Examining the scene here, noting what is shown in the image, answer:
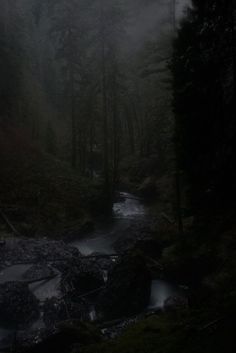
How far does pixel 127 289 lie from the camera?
676 inches

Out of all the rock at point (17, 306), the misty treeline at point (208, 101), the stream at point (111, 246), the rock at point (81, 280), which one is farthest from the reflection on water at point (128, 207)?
the rock at point (17, 306)

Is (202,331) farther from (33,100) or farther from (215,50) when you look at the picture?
(33,100)

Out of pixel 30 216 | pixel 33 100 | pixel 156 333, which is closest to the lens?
pixel 156 333

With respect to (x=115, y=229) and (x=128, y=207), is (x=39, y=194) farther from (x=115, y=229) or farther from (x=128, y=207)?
(x=128, y=207)

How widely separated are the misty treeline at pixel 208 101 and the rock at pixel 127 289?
13.2 ft

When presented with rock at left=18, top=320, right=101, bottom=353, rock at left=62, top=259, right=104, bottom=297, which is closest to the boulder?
rock at left=62, top=259, right=104, bottom=297

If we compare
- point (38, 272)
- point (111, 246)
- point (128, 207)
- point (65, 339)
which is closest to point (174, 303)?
point (65, 339)

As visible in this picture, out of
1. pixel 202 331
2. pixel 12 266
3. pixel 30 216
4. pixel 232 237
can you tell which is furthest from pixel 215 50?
pixel 30 216

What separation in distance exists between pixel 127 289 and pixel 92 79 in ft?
82.5

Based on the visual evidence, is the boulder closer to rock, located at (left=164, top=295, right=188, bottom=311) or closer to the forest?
the forest

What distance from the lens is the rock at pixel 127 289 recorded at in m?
16.8

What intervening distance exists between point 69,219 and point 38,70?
194 ft

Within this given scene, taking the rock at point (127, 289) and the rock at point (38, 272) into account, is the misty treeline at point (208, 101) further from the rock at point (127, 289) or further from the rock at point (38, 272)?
the rock at point (38, 272)

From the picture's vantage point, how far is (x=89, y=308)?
16953 millimetres
